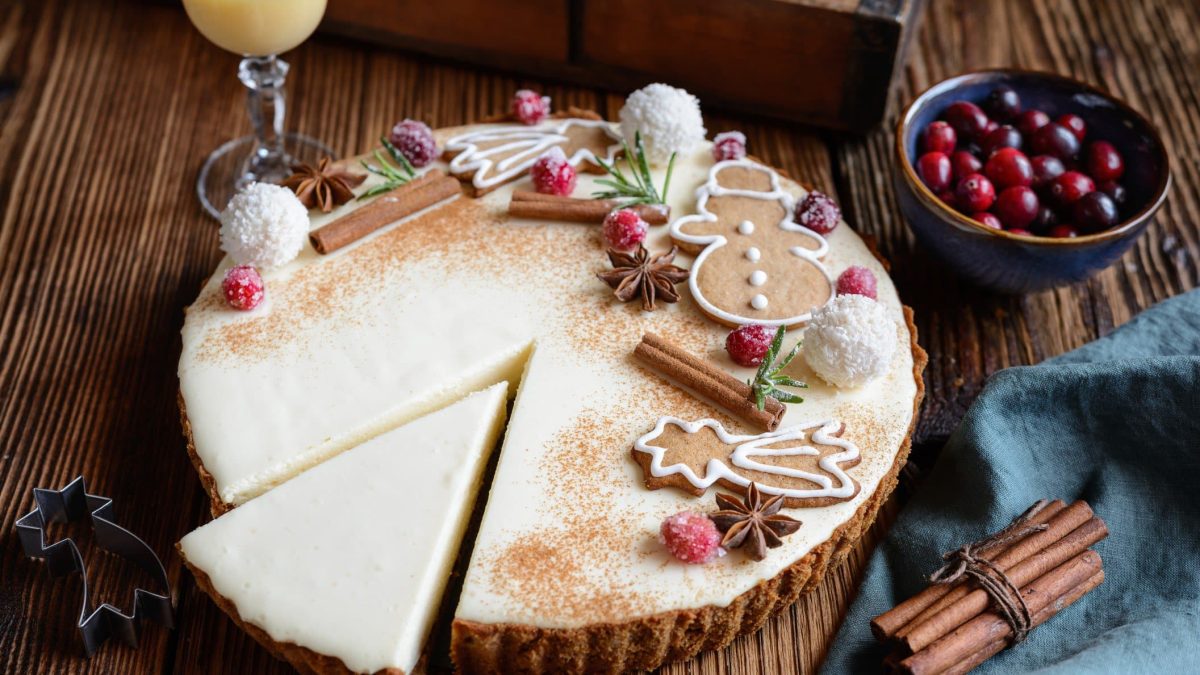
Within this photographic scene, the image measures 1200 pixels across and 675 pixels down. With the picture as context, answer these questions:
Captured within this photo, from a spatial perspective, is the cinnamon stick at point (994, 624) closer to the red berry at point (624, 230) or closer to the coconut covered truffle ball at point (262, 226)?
the red berry at point (624, 230)

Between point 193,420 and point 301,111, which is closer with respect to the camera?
point 193,420

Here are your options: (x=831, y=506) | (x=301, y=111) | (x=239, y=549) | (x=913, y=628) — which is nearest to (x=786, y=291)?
(x=831, y=506)

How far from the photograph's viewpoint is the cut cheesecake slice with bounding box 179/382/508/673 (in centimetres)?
243

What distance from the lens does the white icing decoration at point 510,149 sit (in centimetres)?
338

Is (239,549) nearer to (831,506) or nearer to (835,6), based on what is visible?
(831,506)

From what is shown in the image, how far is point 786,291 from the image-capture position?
10.1 feet

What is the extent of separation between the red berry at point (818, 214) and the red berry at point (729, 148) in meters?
0.30

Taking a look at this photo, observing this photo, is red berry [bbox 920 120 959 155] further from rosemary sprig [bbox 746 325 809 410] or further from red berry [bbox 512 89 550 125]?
red berry [bbox 512 89 550 125]

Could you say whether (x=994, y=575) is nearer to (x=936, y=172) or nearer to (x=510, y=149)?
(x=936, y=172)

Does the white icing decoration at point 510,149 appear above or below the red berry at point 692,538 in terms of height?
above

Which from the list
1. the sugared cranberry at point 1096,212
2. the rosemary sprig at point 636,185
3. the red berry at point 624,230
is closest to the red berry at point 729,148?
the rosemary sprig at point 636,185

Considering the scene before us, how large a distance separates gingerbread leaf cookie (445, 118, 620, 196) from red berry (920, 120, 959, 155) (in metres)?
0.97

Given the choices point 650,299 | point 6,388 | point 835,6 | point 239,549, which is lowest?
point 6,388

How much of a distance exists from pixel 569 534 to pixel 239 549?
2.49 feet
